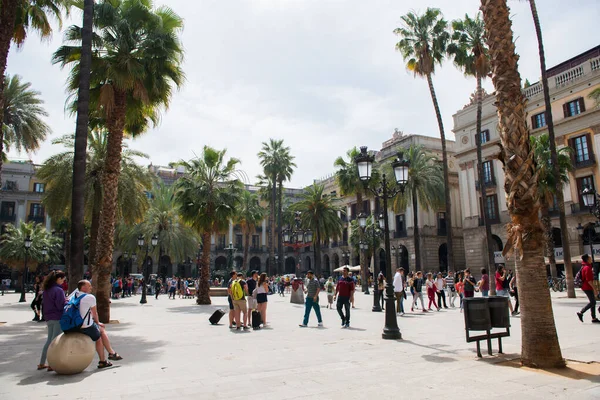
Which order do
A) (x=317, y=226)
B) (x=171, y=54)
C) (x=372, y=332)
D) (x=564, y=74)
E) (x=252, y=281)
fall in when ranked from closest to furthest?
(x=372, y=332) → (x=252, y=281) → (x=171, y=54) → (x=564, y=74) → (x=317, y=226)

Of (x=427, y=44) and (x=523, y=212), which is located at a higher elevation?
(x=427, y=44)

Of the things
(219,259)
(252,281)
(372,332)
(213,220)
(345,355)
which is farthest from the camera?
(219,259)

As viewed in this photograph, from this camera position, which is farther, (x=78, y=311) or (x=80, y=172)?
(x=80, y=172)

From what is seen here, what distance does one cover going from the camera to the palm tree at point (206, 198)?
22297 millimetres

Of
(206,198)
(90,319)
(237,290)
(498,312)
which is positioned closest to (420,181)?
(206,198)

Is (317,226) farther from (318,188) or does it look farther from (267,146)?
(267,146)

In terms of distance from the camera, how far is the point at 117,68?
1303cm

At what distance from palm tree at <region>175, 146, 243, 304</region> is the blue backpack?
15.2m

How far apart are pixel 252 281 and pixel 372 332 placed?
12.8 feet

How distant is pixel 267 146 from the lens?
4947 cm

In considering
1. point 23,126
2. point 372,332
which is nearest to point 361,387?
point 372,332

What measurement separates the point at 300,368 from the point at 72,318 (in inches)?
139

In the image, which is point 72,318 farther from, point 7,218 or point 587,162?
point 7,218

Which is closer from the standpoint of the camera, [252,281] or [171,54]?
[252,281]
